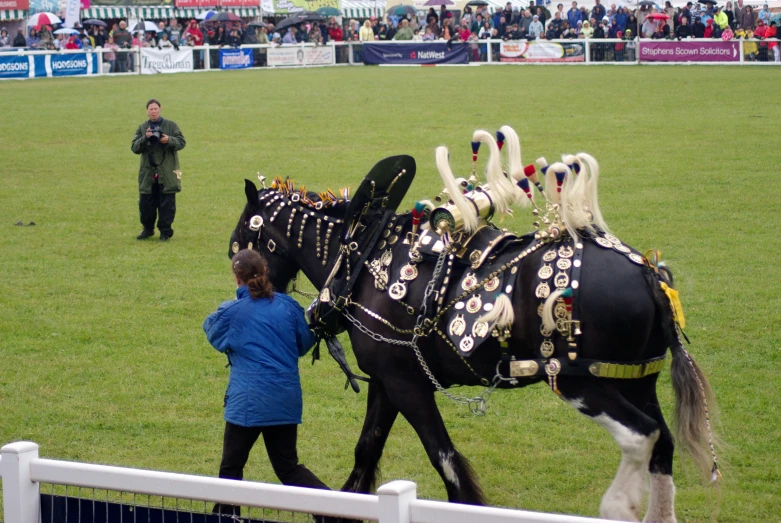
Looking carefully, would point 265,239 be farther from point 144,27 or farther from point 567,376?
point 144,27

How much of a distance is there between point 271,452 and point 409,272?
1.23 meters

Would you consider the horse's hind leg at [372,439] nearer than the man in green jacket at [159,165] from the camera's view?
Yes

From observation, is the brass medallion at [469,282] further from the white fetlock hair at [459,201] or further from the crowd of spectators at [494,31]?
the crowd of spectators at [494,31]

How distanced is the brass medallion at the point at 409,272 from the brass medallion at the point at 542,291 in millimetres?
738

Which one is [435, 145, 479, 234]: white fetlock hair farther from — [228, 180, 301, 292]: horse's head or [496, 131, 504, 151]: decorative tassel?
[228, 180, 301, 292]: horse's head

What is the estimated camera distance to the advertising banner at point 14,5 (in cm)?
4762

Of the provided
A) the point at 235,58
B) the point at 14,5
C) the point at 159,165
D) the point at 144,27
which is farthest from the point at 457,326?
the point at 14,5

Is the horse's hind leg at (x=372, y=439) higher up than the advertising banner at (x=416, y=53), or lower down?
lower down

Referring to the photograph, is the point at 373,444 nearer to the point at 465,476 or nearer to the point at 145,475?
the point at 465,476

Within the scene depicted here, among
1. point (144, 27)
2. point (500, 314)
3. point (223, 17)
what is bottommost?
point (500, 314)

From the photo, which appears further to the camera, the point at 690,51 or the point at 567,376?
the point at 690,51

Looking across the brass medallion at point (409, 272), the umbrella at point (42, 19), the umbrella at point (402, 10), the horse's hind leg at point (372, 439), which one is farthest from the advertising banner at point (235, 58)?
the brass medallion at point (409, 272)

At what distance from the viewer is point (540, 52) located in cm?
4172

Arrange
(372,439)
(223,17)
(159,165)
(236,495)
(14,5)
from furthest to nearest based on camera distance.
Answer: (223,17), (14,5), (159,165), (372,439), (236,495)
